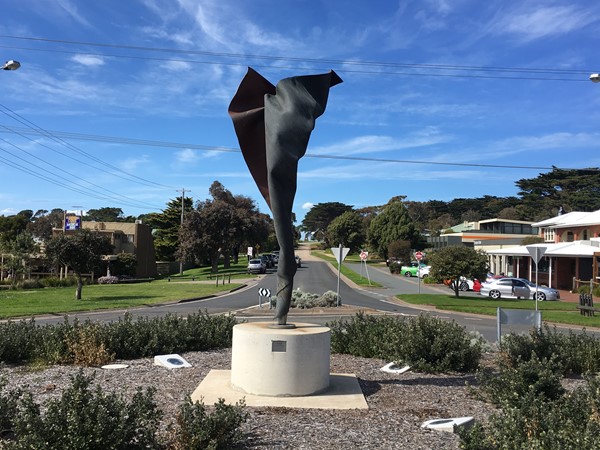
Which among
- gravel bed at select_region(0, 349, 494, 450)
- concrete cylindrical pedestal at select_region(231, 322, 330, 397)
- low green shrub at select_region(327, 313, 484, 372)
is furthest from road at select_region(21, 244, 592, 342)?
concrete cylindrical pedestal at select_region(231, 322, 330, 397)

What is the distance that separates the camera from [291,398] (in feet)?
23.8

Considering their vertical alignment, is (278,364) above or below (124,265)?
above

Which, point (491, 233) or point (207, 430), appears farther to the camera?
point (491, 233)

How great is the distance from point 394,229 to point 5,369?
66.8 m

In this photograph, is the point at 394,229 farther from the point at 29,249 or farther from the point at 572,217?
the point at 29,249

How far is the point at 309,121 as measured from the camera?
325 inches

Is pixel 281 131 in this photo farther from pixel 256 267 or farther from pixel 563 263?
pixel 256 267

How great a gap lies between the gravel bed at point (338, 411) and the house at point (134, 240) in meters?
46.4

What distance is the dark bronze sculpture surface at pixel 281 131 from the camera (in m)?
8.16

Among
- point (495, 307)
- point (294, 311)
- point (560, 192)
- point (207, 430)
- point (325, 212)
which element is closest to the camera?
point (207, 430)

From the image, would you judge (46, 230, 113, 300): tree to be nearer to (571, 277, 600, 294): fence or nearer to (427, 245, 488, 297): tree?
(427, 245, 488, 297): tree

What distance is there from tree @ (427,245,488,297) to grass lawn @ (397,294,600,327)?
1.43 metres

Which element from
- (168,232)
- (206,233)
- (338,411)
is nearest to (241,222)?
(206,233)

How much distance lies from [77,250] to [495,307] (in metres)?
21.0
